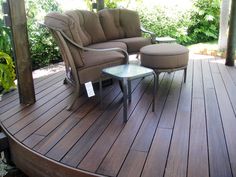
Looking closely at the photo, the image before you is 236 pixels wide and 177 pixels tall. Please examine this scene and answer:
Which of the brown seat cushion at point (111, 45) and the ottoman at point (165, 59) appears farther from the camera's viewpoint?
the brown seat cushion at point (111, 45)

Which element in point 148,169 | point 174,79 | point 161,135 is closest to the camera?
point 148,169

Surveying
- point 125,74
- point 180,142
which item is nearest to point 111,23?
point 125,74

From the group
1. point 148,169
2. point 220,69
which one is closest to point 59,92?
point 148,169

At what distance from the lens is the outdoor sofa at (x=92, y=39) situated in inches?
111

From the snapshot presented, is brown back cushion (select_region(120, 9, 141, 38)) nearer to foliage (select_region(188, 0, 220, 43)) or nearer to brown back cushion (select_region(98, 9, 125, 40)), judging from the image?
brown back cushion (select_region(98, 9, 125, 40))

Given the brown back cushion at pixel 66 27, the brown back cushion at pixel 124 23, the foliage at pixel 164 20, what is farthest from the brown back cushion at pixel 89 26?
the foliage at pixel 164 20

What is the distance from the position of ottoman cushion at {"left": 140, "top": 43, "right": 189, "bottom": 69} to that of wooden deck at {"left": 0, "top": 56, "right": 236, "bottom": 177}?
1.02 feet

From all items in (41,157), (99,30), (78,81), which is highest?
(99,30)

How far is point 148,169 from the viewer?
188 cm

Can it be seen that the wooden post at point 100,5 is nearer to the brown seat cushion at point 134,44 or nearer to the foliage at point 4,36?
the brown seat cushion at point 134,44

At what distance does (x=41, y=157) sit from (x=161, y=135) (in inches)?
39.7

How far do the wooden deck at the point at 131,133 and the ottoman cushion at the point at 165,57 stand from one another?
0.31 metres

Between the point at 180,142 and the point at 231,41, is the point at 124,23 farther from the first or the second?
the point at 180,142

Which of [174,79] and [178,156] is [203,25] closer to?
[174,79]
